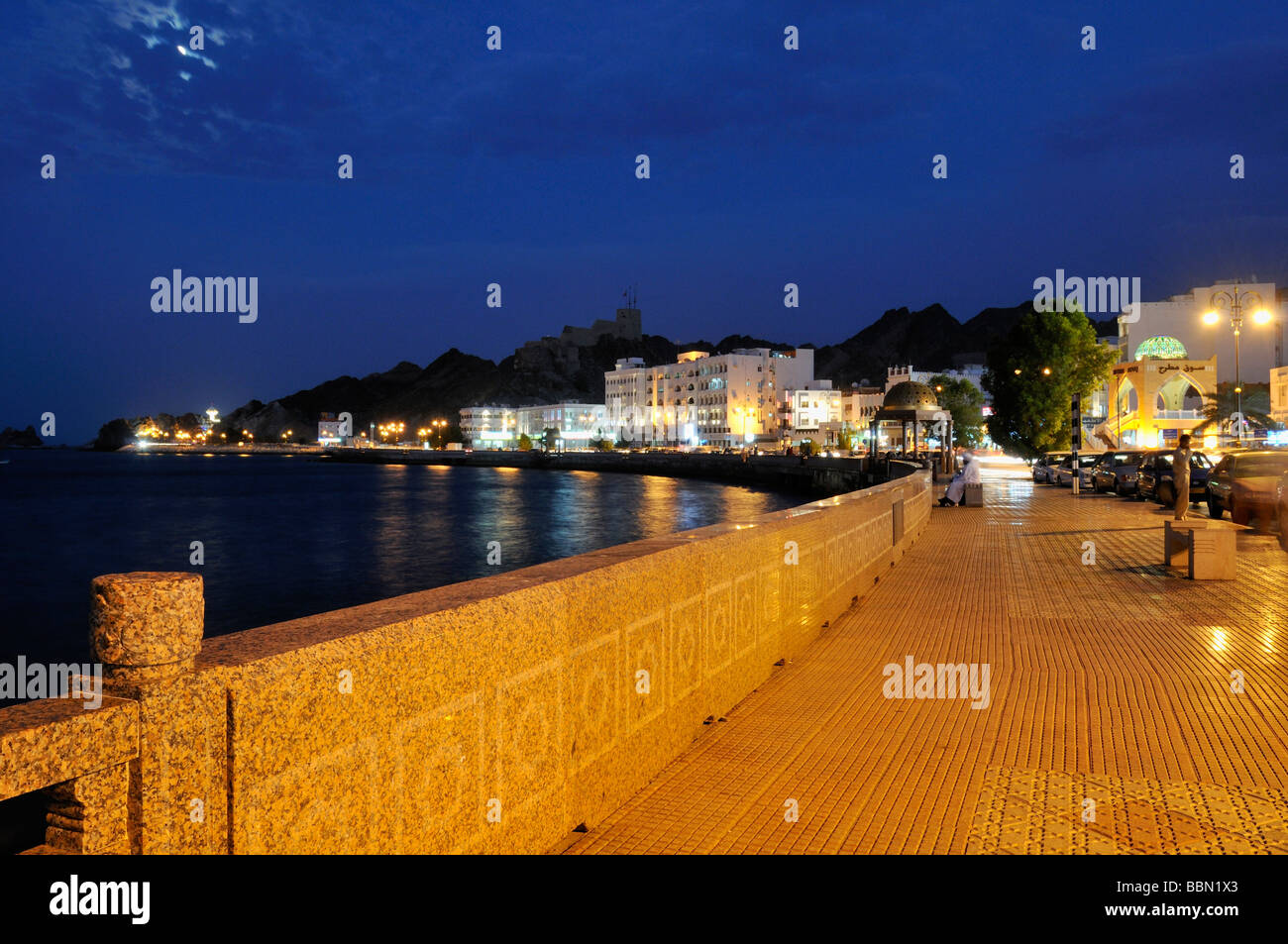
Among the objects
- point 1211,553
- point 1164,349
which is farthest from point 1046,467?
point 1164,349

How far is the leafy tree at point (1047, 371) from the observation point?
167 feet

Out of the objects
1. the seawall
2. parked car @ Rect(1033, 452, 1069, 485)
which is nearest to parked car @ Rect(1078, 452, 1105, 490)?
parked car @ Rect(1033, 452, 1069, 485)

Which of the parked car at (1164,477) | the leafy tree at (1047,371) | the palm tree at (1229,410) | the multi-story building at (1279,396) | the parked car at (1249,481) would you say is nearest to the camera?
the parked car at (1249,481)

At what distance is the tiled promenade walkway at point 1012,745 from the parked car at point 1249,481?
1020 cm

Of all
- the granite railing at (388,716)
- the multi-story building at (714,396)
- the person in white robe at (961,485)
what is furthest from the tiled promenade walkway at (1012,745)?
the multi-story building at (714,396)

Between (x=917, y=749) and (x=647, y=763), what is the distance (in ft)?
5.78

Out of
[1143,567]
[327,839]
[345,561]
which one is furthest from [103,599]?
[345,561]

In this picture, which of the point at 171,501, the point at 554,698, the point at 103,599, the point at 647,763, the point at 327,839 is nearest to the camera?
the point at 103,599

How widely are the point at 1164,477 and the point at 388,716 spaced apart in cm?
2931

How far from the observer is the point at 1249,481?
20.5m

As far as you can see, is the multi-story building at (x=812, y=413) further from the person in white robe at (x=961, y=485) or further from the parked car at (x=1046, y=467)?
the person in white robe at (x=961, y=485)
